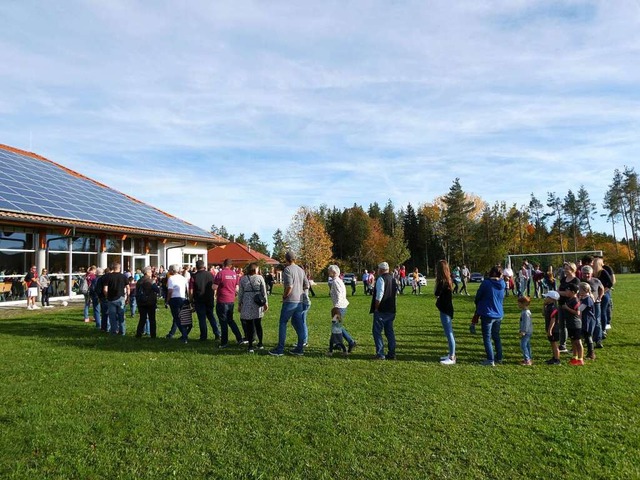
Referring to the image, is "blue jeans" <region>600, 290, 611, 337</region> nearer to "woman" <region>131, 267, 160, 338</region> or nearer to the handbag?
the handbag

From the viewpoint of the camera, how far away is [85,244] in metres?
19.5

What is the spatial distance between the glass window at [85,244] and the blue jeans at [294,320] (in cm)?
1470

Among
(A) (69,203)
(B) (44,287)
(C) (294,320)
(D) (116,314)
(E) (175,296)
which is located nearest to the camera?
(C) (294,320)

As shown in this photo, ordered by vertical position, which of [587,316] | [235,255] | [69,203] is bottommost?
[587,316]

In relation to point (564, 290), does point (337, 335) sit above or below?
below

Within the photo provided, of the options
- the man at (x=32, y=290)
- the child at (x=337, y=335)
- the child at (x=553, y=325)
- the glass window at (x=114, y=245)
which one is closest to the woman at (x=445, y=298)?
the child at (x=553, y=325)

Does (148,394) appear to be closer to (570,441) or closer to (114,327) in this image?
(570,441)

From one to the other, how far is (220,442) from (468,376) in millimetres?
3741

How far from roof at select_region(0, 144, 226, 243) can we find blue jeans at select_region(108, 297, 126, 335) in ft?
23.6

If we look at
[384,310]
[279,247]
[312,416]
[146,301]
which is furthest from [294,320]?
[279,247]

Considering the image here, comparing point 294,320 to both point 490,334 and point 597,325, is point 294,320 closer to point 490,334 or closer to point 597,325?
→ point 490,334

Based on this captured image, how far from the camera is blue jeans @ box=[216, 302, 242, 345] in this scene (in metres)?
8.57

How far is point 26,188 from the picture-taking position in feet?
60.0

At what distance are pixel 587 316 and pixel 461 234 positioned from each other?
57.4 m
